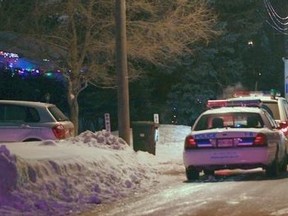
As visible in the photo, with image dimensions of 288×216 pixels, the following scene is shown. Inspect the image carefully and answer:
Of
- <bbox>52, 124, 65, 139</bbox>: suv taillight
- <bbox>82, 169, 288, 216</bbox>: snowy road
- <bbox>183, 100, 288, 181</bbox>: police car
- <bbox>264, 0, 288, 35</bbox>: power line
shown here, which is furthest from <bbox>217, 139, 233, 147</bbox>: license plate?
<bbox>264, 0, 288, 35</bbox>: power line

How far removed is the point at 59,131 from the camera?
18.2 meters

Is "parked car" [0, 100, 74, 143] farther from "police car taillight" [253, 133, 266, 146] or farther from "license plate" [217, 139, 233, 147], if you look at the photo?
"police car taillight" [253, 133, 266, 146]

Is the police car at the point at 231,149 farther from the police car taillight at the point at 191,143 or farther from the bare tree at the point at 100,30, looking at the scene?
the bare tree at the point at 100,30

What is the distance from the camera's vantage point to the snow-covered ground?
447 inches

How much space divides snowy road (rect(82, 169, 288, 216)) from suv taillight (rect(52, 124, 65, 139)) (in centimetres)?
408

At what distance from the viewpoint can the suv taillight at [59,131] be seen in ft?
59.4

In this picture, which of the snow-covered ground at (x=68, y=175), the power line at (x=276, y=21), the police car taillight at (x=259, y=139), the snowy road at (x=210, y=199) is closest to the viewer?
the snowy road at (x=210, y=199)

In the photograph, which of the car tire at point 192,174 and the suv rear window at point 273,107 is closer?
the car tire at point 192,174

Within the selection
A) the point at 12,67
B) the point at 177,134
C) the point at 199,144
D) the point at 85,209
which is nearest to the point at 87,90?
the point at 12,67

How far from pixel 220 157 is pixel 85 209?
420cm

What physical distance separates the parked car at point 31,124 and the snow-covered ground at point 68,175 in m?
0.82

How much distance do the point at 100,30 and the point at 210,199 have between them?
549 inches

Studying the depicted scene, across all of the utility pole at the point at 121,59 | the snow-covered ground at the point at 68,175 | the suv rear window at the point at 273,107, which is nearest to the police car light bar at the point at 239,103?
the suv rear window at the point at 273,107

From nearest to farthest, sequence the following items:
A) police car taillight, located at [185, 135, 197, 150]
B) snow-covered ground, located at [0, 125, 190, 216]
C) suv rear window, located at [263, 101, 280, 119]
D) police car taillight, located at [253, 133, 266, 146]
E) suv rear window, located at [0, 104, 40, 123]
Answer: snow-covered ground, located at [0, 125, 190, 216], police car taillight, located at [253, 133, 266, 146], police car taillight, located at [185, 135, 197, 150], suv rear window, located at [0, 104, 40, 123], suv rear window, located at [263, 101, 280, 119]
